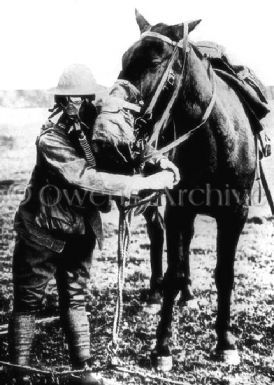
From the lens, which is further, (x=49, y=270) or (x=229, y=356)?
(x=229, y=356)

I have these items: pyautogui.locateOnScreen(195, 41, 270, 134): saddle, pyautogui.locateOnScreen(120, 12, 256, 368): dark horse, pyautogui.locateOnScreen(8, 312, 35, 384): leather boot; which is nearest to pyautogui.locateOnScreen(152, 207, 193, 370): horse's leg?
pyautogui.locateOnScreen(120, 12, 256, 368): dark horse

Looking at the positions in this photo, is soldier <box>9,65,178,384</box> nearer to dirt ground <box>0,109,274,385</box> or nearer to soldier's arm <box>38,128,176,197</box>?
soldier's arm <box>38,128,176,197</box>

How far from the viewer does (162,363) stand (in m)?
3.68

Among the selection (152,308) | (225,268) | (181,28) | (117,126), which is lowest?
(152,308)

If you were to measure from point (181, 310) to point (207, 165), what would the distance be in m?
1.75

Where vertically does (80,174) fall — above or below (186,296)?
above

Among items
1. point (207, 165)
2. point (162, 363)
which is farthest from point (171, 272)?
point (207, 165)

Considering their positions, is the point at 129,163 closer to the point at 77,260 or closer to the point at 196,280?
the point at 77,260

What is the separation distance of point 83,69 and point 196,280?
329 centimetres

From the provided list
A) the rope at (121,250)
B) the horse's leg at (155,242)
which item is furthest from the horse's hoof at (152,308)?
the rope at (121,250)

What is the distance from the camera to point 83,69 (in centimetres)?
294

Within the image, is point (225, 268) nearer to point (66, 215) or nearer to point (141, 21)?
point (66, 215)

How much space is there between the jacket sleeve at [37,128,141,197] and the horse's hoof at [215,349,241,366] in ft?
5.70

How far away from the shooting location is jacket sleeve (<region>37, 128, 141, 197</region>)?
2.76 m
